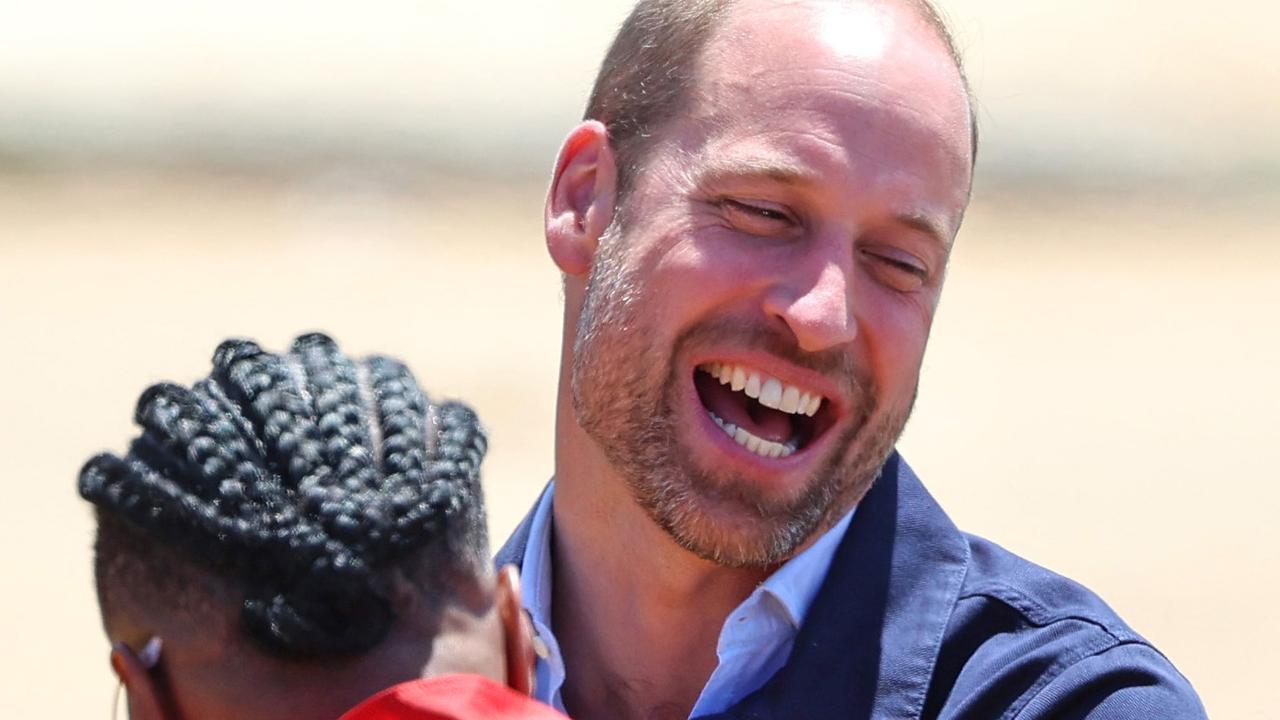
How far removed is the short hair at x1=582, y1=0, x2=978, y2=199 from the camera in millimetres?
3639

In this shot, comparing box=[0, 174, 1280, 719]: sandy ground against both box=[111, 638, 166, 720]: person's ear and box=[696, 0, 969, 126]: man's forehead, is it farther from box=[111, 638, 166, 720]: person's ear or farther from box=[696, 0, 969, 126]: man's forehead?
box=[111, 638, 166, 720]: person's ear

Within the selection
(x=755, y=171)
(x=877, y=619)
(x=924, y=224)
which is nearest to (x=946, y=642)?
(x=877, y=619)

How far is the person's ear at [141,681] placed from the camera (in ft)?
7.47

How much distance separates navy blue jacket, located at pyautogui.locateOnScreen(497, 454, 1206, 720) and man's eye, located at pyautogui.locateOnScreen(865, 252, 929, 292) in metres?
0.37

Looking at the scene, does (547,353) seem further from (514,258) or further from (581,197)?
(581,197)

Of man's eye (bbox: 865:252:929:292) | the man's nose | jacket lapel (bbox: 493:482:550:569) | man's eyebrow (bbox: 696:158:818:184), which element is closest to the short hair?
man's eyebrow (bbox: 696:158:818:184)

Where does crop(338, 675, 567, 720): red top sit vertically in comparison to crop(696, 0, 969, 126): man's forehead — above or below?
below

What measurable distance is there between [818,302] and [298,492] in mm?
1237

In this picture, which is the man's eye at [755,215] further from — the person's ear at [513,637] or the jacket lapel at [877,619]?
the person's ear at [513,637]

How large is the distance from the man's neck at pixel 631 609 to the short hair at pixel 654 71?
23.3 inches

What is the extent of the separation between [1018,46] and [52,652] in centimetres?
1511

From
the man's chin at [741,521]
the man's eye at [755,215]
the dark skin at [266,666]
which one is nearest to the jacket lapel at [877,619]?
the man's chin at [741,521]

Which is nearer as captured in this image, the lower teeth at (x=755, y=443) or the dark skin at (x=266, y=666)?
the dark skin at (x=266, y=666)

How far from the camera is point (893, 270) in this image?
3361 millimetres
